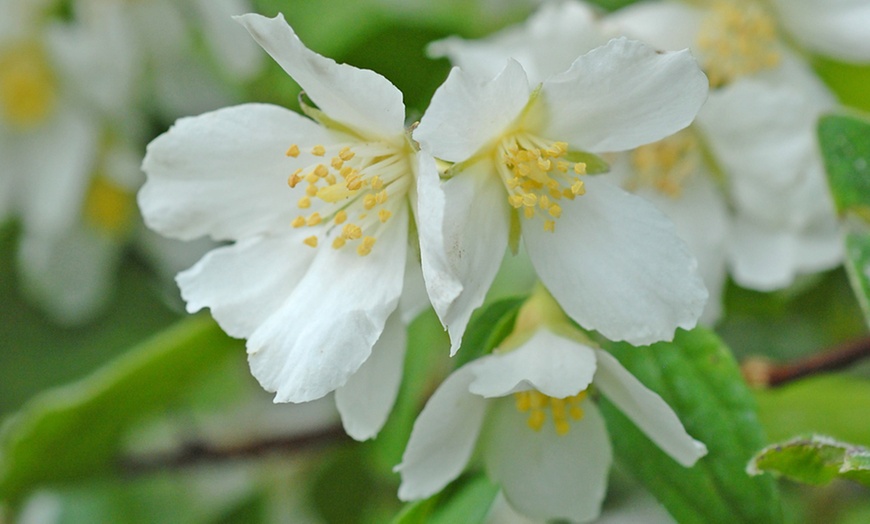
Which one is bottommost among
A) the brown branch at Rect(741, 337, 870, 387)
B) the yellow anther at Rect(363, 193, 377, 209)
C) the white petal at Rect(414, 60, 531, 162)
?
the brown branch at Rect(741, 337, 870, 387)

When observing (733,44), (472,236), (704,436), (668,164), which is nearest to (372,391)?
(472,236)

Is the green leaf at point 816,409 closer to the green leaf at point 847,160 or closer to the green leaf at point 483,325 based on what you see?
the green leaf at point 847,160

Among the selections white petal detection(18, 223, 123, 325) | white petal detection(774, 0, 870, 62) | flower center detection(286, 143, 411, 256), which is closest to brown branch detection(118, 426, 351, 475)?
white petal detection(18, 223, 123, 325)

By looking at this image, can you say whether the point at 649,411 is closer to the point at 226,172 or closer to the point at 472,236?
the point at 472,236

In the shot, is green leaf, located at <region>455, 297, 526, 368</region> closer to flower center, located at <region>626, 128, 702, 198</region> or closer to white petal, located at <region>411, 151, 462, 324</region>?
white petal, located at <region>411, 151, 462, 324</region>

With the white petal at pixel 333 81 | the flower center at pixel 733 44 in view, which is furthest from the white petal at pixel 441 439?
the flower center at pixel 733 44

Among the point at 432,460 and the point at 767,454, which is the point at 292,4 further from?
the point at 767,454
